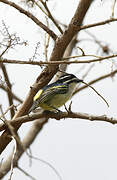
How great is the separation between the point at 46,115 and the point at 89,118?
66cm

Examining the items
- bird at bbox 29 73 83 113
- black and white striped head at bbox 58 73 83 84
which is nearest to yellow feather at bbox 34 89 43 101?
bird at bbox 29 73 83 113

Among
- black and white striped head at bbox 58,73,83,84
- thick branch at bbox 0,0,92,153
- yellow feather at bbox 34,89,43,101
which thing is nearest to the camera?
thick branch at bbox 0,0,92,153

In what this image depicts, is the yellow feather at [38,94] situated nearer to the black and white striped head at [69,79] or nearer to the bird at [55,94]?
the bird at [55,94]

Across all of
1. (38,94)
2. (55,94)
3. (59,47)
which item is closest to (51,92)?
(55,94)

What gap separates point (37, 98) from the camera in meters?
5.46

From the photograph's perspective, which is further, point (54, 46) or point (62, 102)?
point (62, 102)

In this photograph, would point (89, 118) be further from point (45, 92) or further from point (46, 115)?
point (45, 92)

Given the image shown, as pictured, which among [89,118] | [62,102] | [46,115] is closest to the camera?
[89,118]

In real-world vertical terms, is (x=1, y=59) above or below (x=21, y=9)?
below

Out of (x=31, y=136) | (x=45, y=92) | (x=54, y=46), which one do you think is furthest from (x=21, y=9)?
(x=31, y=136)

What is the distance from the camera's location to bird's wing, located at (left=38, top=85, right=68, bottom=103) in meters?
5.53

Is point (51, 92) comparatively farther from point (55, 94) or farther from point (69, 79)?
point (69, 79)

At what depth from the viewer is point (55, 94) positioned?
18.9 feet

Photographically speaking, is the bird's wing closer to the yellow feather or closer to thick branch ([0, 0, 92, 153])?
the yellow feather
